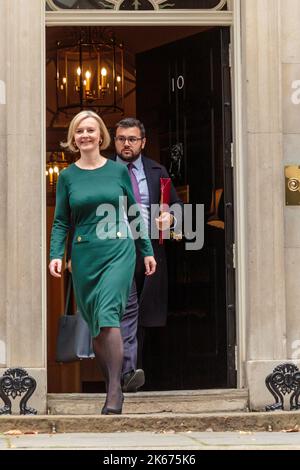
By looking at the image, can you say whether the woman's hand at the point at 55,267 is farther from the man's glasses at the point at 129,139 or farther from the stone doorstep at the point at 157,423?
the man's glasses at the point at 129,139

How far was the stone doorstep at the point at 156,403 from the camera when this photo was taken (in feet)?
35.1

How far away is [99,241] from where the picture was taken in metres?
9.76

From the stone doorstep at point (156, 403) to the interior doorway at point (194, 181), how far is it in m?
0.37

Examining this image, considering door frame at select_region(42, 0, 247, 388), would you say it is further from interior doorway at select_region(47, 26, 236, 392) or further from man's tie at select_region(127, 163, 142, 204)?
man's tie at select_region(127, 163, 142, 204)

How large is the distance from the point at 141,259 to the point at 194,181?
1327 millimetres

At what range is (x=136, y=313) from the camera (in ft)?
35.9

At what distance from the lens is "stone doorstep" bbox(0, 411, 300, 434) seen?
956cm

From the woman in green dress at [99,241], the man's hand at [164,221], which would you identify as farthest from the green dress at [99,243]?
the man's hand at [164,221]

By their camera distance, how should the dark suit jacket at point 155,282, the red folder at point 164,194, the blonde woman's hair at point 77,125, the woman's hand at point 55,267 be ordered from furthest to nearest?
the dark suit jacket at point 155,282 < the red folder at point 164,194 < the blonde woman's hair at point 77,125 < the woman's hand at point 55,267

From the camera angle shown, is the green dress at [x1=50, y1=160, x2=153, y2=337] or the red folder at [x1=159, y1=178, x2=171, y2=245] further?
the red folder at [x1=159, y1=178, x2=171, y2=245]

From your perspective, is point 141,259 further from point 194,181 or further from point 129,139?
point 194,181

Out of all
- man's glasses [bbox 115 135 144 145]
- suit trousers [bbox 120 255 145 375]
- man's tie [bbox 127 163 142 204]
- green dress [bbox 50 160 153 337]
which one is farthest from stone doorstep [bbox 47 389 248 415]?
man's glasses [bbox 115 135 144 145]

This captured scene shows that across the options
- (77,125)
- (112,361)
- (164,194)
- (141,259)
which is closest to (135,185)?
(164,194)
